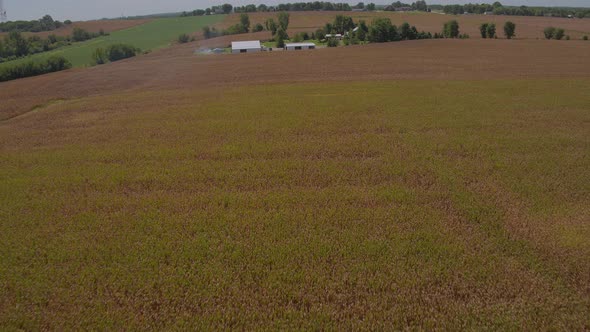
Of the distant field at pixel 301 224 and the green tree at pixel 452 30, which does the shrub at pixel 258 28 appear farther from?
the distant field at pixel 301 224

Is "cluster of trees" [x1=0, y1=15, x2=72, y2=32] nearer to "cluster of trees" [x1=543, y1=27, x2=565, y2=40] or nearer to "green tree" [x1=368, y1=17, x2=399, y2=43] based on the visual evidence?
"green tree" [x1=368, y1=17, x2=399, y2=43]

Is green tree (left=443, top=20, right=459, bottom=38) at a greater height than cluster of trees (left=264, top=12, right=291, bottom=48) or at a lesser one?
lesser

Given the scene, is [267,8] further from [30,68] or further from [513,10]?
[30,68]

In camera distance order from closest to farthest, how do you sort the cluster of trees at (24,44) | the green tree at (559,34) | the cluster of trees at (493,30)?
the green tree at (559,34), the cluster of trees at (493,30), the cluster of trees at (24,44)

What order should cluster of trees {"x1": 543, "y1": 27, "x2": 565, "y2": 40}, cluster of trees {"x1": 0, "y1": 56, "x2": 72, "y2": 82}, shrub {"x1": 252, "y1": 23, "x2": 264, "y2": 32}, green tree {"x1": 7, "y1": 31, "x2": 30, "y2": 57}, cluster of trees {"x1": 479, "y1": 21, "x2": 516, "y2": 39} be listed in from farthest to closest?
shrub {"x1": 252, "y1": 23, "x2": 264, "y2": 32}
green tree {"x1": 7, "y1": 31, "x2": 30, "y2": 57}
cluster of trees {"x1": 479, "y1": 21, "x2": 516, "y2": 39}
cluster of trees {"x1": 543, "y1": 27, "x2": 565, "y2": 40}
cluster of trees {"x1": 0, "y1": 56, "x2": 72, "y2": 82}

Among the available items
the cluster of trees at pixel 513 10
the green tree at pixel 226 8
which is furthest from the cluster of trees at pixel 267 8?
the cluster of trees at pixel 513 10

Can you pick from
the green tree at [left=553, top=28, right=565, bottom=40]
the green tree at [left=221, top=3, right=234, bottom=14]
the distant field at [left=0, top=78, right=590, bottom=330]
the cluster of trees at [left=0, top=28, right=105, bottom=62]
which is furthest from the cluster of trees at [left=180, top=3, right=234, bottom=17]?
the distant field at [left=0, top=78, right=590, bottom=330]
